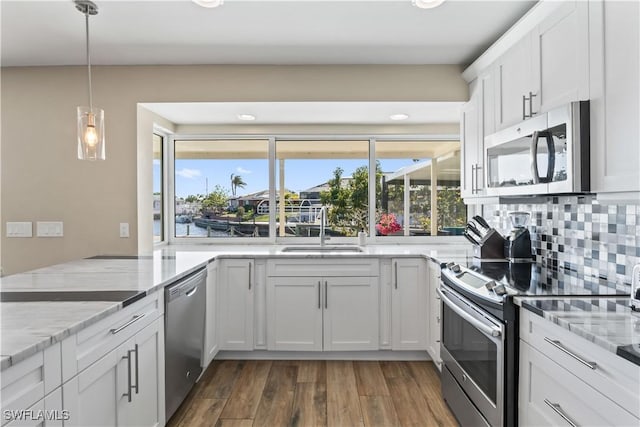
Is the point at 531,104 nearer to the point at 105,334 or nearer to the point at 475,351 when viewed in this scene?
the point at 475,351

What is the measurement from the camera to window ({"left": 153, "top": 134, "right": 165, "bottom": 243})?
3.56 meters

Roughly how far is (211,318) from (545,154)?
7.95ft

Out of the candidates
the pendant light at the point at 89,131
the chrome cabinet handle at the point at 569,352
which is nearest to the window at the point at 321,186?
the pendant light at the point at 89,131

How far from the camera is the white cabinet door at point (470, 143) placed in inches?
108

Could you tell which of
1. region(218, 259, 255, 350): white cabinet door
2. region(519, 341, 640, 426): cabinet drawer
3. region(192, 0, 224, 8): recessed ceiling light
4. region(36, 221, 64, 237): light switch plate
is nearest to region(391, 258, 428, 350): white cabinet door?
region(218, 259, 255, 350): white cabinet door

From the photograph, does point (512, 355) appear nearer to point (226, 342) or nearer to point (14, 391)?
point (14, 391)

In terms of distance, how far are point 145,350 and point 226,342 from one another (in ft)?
4.12

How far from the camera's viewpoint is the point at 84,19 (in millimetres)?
2242

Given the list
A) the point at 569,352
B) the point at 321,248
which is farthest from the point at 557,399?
the point at 321,248

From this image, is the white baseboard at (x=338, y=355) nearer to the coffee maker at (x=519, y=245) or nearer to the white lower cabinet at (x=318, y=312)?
the white lower cabinet at (x=318, y=312)

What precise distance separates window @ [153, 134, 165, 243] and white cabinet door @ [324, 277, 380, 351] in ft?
5.90

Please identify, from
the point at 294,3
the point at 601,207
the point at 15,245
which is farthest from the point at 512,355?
the point at 15,245

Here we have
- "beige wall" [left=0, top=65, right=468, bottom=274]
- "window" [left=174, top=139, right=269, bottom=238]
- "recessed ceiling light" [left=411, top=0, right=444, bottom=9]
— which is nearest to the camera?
"recessed ceiling light" [left=411, top=0, right=444, bottom=9]

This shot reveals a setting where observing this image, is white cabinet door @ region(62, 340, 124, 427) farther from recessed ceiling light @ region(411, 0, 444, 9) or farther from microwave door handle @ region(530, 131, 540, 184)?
recessed ceiling light @ region(411, 0, 444, 9)
